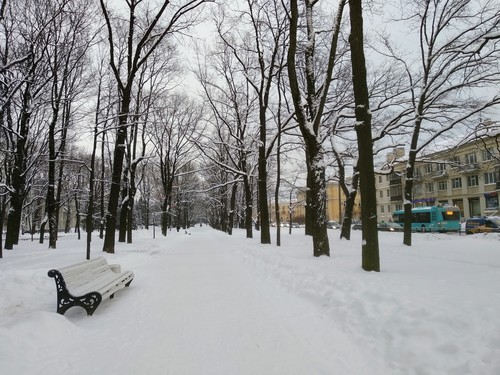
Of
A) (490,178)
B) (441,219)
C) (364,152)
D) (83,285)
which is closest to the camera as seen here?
(83,285)

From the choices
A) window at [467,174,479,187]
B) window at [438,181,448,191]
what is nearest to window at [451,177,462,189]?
→ window at [438,181,448,191]

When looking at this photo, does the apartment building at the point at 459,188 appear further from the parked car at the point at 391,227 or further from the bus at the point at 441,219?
the parked car at the point at 391,227

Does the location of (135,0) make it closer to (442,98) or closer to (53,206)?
(53,206)

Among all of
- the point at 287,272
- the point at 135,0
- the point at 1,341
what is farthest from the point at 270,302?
the point at 135,0

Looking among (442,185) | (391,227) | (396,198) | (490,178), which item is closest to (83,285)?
(391,227)

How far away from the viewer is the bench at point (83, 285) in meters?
5.40

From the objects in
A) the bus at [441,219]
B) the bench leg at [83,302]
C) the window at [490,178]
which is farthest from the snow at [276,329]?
the window at [490,178]

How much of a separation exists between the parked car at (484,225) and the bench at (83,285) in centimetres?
3423

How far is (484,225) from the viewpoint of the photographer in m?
32.1

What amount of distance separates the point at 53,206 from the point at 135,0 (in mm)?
12280

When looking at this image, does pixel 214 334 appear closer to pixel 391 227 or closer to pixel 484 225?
pixel 484 225

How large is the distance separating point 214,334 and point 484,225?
36.0 metres

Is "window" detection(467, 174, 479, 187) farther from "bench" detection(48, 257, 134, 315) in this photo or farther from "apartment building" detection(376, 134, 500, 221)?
"bench" detection(48, 257, 134, 315)

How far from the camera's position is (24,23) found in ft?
49.8
